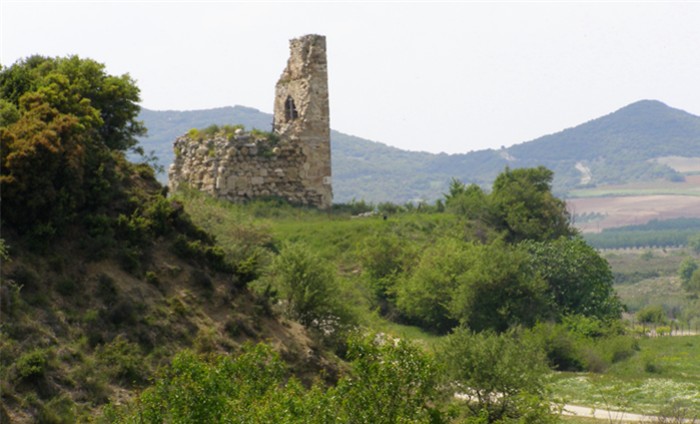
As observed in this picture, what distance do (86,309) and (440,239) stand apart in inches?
731

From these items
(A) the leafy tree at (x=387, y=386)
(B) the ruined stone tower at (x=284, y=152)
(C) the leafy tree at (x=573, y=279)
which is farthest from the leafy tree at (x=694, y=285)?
(A) the leafy tree at (x=387, y=386)

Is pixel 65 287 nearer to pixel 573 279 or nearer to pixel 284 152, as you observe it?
pixel 284 152

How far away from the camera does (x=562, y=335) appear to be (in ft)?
117

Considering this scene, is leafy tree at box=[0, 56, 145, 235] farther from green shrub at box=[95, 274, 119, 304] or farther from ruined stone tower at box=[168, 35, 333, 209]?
ruined stone tower at box=[168, 35, 333, 209]

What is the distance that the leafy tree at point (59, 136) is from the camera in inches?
923

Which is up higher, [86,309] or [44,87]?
[44,87]

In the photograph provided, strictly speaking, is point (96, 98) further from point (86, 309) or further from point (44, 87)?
point (86, 309)

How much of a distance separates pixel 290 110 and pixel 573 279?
1074 centimetres

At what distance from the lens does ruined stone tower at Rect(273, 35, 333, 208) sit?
40250 mm

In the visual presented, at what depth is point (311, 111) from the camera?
4044 cm

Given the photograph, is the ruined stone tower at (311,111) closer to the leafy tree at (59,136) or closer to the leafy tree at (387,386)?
the leafy tree at (59,136)

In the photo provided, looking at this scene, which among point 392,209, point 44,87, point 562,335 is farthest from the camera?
point 392,209

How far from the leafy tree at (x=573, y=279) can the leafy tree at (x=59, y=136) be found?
16.0 meters

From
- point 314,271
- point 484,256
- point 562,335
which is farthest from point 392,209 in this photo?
point 314,271
